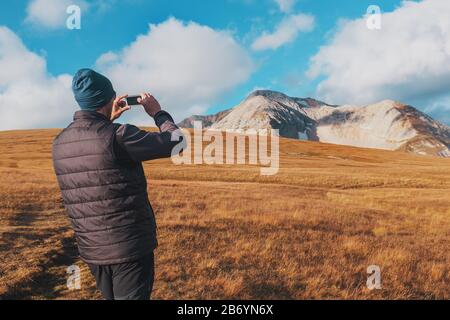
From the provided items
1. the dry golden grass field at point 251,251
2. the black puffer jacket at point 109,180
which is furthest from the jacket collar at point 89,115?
the dry golden grass field at point 251,251

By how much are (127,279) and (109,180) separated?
1157 millimetres

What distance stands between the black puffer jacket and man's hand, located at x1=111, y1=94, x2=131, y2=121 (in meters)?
0.12

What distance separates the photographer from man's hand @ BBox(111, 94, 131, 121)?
4906mm

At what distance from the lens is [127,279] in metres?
4.75

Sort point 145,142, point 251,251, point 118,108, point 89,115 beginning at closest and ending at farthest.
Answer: point 145,142 < point 89,115 < point 118,108 < point 251,251

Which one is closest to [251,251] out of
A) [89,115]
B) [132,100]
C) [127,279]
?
[127,279]

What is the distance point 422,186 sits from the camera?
172ft

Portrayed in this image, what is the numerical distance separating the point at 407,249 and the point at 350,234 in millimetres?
2559

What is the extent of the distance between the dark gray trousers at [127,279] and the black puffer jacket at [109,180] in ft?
0.41

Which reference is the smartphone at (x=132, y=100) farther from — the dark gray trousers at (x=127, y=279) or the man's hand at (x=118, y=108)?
the dark gray trousers at (x=127, y=279)

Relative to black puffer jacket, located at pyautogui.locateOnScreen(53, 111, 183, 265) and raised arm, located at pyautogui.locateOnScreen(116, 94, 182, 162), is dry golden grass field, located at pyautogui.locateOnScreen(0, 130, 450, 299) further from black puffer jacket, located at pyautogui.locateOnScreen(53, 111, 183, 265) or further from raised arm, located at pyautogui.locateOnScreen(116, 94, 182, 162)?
raised arm, located at pyautogui.locateOnScreen(116, 94, 182, 162)

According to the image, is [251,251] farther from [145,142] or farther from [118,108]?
[145,142]

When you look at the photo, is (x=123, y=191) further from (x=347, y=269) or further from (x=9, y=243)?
(x=9, y=243)
